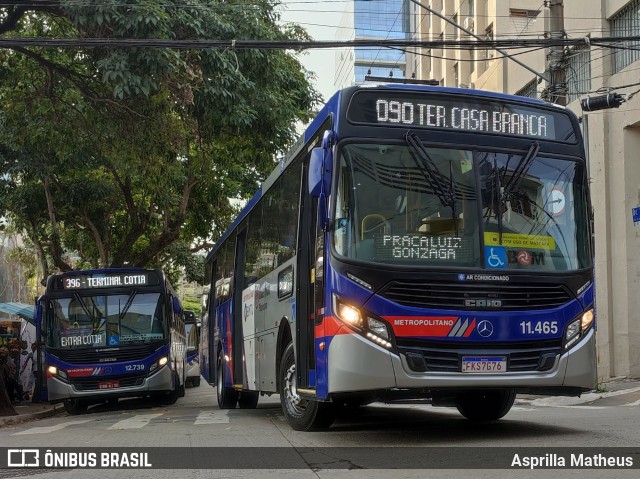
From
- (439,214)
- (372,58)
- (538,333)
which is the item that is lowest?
(538,333)

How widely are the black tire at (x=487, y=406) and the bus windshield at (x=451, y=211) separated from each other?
86.6 inches

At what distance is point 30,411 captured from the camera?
781 inches

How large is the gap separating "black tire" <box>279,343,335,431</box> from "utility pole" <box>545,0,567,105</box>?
8.48 m

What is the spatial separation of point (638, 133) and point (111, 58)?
11.5 metres

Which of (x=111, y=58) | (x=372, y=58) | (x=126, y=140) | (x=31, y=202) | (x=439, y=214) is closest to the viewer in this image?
(x=439, y=214)

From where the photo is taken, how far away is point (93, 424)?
13.8 meters

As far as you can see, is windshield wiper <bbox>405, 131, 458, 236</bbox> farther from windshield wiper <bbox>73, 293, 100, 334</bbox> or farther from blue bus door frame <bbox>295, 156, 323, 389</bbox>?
windshield wiper <bbox>73, 293, 100, 334</bbox>

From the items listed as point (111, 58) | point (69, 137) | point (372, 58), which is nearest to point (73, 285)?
point (69, 137)

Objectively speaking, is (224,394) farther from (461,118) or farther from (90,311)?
(461,118)

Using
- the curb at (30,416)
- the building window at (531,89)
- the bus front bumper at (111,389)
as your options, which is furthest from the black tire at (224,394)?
the building window at (531,89)

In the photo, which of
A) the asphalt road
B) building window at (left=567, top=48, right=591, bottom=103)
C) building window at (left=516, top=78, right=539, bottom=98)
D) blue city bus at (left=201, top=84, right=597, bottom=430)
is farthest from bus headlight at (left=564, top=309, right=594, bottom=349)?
building window at (left=516, top=78, right=539, bottom=98)

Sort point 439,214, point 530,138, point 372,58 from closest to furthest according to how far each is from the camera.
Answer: point 439,214, point 530,138, point 372,58

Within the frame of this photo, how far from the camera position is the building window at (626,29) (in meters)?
19.0

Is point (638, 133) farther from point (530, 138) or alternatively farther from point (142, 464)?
point (142, 464)
